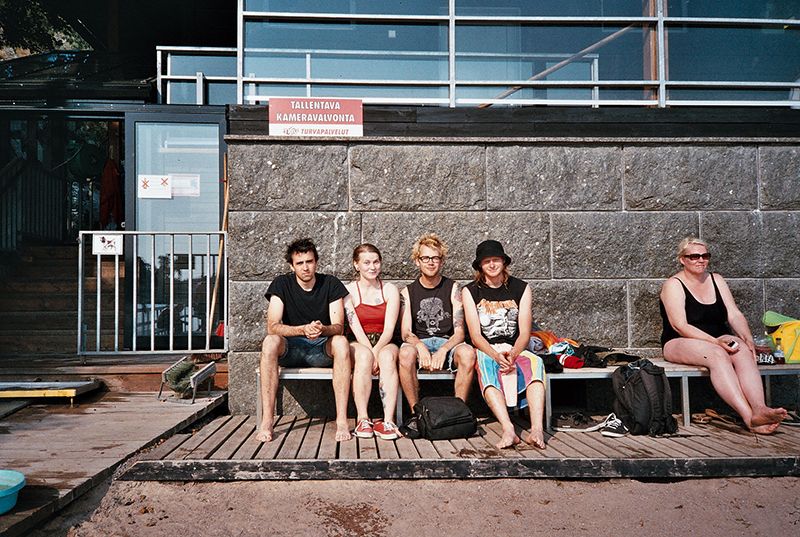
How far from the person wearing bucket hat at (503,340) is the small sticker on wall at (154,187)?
13.7 ft

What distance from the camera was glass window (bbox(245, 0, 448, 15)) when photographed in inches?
222

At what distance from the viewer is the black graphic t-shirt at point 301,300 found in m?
4.64

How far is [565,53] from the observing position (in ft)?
19.0

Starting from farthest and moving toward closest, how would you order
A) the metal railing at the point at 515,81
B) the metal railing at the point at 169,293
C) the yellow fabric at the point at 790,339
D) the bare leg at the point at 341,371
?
the metal railing at the point at 169,293 < the metal railing at the point at 515,81 < the yellow fabric at the point at 790,339 < the bare leg at the point at 341,371

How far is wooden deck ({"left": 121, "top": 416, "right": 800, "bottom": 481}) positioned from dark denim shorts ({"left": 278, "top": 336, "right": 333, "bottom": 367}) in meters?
0.72

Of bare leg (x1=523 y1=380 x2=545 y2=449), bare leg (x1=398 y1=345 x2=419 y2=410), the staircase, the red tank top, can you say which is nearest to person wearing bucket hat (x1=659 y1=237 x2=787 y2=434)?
bare leg (x1=523 y1=380 x2=545 y2=449)

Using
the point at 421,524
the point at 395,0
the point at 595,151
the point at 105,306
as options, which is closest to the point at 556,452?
the point at 421,524

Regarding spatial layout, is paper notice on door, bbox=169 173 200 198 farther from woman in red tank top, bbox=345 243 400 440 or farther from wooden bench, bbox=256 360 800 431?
wooden bench, bbox=256 360 800 431

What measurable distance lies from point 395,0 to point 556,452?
13.9ft

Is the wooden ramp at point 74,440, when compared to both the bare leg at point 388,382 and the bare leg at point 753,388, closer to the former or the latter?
the bare leg at point 388,382

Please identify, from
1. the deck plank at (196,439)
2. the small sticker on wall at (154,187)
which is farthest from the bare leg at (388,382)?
the small sticker on wall at (154,187)

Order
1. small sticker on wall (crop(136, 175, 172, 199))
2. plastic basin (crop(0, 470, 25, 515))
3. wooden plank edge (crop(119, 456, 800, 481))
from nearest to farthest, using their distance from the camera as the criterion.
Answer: plastic basin (crop(0, 470, 25, 515)), wooden plank edge (crop(119, 456, 800, 481)), small sticker on wall (crop(136, 175, 172, 199))

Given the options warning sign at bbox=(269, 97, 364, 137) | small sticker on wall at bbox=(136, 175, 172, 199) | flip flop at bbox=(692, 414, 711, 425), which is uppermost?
warning sign at bbox=(269, 97, 364, 137)

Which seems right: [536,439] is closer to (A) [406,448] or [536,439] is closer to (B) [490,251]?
(A) [406,448]
